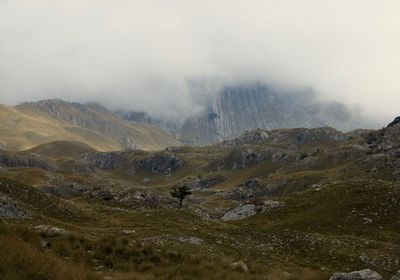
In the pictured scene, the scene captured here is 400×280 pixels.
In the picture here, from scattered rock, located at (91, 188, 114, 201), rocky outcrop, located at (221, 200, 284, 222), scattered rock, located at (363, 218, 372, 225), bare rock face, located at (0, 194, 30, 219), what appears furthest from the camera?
scattered rock, located at (91, 188, 114, 201)

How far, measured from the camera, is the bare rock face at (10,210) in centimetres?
3528

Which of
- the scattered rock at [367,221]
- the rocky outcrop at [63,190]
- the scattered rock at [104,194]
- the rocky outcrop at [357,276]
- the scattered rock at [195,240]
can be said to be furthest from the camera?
the rocky outcrop at [63,190]

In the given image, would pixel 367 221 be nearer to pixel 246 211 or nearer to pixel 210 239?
pixel 210 239

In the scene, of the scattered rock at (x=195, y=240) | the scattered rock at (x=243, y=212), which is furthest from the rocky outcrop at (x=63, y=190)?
the scattered rock at (x=195, y=240)

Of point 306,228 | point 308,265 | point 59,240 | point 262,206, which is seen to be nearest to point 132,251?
point 59,240

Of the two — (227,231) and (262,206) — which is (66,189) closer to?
(262,206)

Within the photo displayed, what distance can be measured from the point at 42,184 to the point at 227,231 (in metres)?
116

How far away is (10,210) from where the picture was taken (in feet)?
119

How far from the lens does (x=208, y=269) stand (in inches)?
819

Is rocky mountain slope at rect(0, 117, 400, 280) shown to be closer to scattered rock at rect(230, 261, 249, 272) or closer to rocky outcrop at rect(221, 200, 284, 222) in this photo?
scattered rock at rect(230, 261, 249, 272)

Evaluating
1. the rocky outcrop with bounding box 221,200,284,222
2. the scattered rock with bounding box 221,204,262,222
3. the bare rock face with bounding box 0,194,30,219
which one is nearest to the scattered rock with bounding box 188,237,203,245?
the bare rock face with bounding box 0,194,30,219

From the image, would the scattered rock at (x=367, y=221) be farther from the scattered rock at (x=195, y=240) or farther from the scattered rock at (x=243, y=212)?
the scattered rock at (x=243, y=212)

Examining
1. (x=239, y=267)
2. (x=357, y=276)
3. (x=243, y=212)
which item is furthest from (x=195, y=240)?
(x=243, y=212)

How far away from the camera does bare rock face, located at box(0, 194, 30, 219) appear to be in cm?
3528
